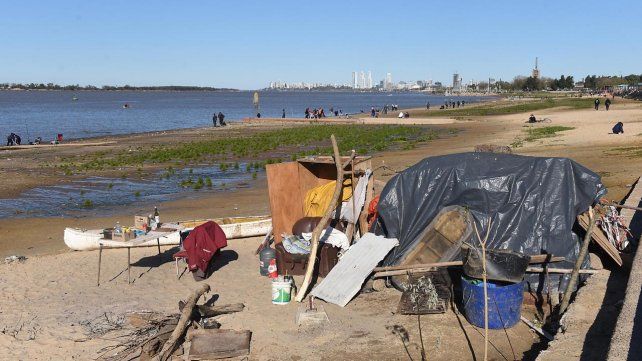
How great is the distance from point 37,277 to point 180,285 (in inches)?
123

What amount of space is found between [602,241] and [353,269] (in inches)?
170

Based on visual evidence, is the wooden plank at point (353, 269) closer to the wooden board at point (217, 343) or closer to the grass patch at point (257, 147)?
the wooden board at point (217, 343)

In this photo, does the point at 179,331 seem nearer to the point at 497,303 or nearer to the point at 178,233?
the point at 497,303

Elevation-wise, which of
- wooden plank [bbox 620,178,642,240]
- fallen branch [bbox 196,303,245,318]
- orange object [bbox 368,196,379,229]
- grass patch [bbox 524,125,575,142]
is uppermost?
orange object [bbox 368,196,379,229]

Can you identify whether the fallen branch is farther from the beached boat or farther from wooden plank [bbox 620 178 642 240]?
wooden plank [bbox 620 178 642 240]

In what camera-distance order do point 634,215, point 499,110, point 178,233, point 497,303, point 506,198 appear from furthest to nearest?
point 499,110
point 178,233
point 634,215
point 506,198
point 497,303

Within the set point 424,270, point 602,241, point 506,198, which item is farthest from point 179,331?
point 602,241

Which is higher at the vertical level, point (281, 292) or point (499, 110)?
point (499, 110)

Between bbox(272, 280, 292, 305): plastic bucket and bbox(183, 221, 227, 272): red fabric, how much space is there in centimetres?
187

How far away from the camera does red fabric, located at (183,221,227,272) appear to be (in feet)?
36.7

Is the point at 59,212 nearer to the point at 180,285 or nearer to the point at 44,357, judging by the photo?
the point at 180,285

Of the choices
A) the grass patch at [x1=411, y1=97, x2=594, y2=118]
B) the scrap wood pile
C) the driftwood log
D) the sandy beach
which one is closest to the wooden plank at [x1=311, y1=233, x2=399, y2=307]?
the sandy beach

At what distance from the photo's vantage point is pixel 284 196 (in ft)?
42.6

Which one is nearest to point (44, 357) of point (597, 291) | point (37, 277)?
point (37, 277)
